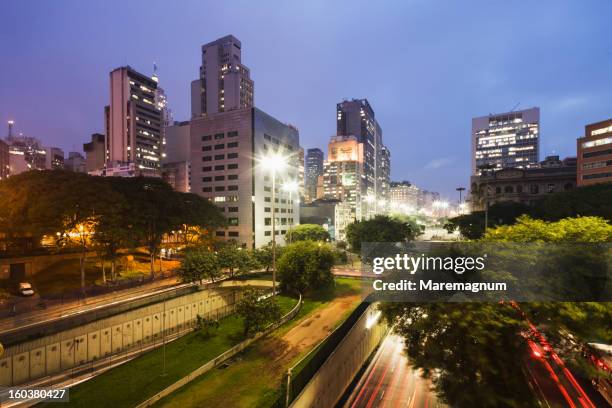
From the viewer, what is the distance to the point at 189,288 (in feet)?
111

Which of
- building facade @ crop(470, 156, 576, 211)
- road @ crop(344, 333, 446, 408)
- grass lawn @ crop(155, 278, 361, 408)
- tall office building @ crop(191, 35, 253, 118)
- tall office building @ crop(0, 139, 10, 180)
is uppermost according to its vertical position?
tall office building @ crop(191, 35, 253, 118)

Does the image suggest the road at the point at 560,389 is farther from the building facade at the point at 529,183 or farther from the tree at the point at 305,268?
the building facade at the point at 529,183

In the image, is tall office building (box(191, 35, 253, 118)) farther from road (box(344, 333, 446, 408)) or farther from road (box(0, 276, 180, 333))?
road (box(344, 333, 446, 408))

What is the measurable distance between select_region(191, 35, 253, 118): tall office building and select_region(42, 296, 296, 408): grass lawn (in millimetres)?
123897

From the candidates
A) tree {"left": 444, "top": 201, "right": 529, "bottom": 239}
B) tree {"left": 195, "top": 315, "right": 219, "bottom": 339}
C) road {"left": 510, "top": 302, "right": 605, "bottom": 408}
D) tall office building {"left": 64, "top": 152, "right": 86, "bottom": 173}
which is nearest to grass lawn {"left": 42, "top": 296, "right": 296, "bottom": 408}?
tree {"left": 195, "top": 315, "right": 219, "bottom": 339}

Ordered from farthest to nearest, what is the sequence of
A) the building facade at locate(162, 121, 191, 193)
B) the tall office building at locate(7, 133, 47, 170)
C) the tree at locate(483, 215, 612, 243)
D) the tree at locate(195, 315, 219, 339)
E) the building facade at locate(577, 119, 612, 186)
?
the tall office building at locate(7, 133, 47, 170)
the building facade at locate(162, 121, 191, 193)
the building facade at locate(577, 119, 612, 186)
the tree at locate(195, 315, 219, 339)
the tree at locate(483, 215, 612, 243)

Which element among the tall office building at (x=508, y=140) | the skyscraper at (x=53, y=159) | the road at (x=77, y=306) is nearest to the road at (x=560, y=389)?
the road at (x=77, y=306)

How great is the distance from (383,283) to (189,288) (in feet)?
84.6

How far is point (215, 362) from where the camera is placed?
2258 centimetres

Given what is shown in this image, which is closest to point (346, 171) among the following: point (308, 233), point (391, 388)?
point (308, 233)

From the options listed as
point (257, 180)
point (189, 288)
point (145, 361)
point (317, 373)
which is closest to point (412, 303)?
point (317, 373)

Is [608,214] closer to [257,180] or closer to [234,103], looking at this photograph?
[257,180]

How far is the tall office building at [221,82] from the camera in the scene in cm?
13700

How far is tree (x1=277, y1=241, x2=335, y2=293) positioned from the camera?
114 ft
